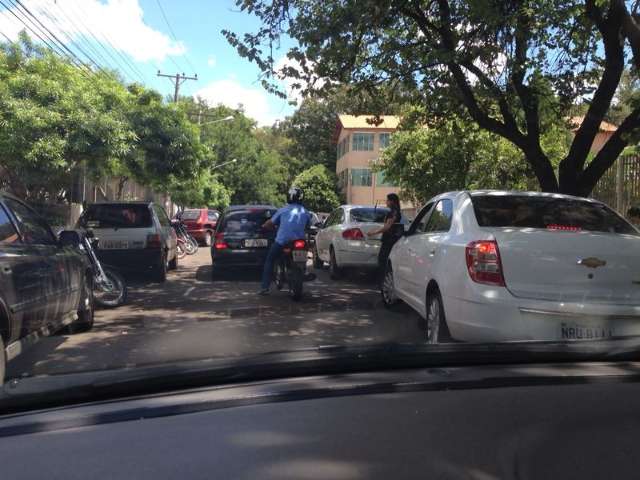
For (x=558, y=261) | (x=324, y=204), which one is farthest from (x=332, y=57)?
(x=324, y=204)

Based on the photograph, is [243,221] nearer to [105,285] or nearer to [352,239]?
[352,239]

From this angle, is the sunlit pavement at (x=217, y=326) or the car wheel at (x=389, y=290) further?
the car wheel at (x=389, y=290)

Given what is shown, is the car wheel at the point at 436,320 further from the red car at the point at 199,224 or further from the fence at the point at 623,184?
the red car at the point at 199,224

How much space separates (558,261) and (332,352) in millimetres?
2954

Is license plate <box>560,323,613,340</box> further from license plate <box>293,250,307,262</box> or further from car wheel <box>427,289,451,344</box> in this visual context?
license plate <box>293,250,307,262</box>

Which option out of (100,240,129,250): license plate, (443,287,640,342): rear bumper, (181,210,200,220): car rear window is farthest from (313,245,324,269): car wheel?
(181,210,200,220): car rear window

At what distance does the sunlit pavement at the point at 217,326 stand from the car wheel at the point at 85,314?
15 cm

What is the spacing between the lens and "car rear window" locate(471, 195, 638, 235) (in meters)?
5.73

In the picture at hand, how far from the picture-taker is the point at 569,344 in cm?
278

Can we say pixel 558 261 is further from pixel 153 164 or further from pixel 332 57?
pixel 153 164

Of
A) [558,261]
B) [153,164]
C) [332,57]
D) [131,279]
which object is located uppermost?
[332,57]

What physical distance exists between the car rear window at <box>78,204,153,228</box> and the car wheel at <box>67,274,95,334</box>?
414 cm

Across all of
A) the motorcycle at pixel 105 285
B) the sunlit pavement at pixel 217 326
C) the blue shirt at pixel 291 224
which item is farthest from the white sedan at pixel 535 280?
the motorcycle at pixel 105 285

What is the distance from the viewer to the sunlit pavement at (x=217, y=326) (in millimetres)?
6045
